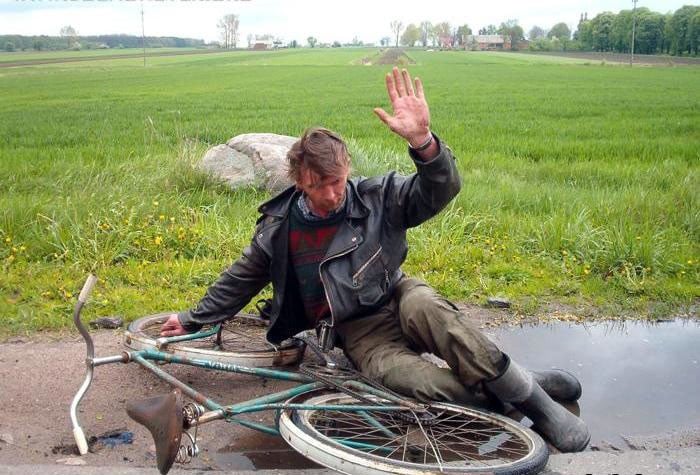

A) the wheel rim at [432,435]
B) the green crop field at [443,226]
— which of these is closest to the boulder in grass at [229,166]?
the green crop field at [443,226]

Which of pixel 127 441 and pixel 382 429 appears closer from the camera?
pixel 382 429

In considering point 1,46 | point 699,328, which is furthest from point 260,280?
point 1,46

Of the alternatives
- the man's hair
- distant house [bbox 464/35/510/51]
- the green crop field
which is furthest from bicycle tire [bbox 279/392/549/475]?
distant house [bbox 464/35/510/51]

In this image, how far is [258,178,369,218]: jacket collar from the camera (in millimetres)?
3715

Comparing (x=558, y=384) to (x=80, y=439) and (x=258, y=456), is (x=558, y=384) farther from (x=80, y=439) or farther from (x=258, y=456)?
(x=80, y=439)

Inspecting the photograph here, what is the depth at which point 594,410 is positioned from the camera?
409 centimetres

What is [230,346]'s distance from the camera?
4.45 metres

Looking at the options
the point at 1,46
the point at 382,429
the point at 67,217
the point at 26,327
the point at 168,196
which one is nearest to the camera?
the point at 382,429

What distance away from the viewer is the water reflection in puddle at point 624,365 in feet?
13.1

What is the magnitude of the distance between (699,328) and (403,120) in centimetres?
303

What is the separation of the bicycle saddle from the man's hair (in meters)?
1.14

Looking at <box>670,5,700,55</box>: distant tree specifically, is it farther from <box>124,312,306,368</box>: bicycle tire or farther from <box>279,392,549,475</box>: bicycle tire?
<box>279,392,549,475</box>: bicycle tire

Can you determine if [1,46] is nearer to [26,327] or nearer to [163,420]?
[26,327]

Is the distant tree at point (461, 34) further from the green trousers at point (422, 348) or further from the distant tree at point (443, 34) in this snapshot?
the green trousers at point (422, 348)
